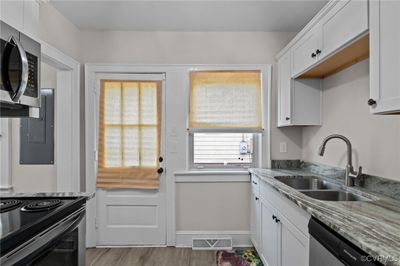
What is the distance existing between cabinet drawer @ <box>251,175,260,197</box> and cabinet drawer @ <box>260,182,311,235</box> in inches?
7.9

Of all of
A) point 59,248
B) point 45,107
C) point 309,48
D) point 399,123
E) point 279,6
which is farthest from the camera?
point 45,107

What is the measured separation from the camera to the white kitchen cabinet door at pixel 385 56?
114 cm

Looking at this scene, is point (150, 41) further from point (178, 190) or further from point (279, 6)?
point (178, 190)

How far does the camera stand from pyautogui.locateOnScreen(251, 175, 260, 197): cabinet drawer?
2.55 meters

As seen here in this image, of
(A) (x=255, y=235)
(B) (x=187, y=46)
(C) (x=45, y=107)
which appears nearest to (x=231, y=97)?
(B) (x=187, y=46)

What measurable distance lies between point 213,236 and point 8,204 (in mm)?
2165

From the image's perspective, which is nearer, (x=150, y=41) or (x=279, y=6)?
(x=279, y=6)

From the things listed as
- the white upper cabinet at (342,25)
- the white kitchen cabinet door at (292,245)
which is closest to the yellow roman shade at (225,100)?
the white upper cabinet at (342,25)

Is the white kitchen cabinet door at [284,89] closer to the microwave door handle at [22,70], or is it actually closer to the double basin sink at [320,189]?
the double basin sink at [320,189]

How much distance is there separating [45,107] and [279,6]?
2.76 metres

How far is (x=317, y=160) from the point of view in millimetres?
2617

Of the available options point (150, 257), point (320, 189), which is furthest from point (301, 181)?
point (150, 257)

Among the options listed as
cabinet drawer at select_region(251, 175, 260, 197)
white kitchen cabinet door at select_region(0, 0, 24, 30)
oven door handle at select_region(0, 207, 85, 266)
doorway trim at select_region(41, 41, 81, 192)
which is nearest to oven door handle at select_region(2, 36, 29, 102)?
white kitchen cabinet door at select_region(0, 0, 24, 30)

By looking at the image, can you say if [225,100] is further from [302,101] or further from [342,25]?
[342,25]
